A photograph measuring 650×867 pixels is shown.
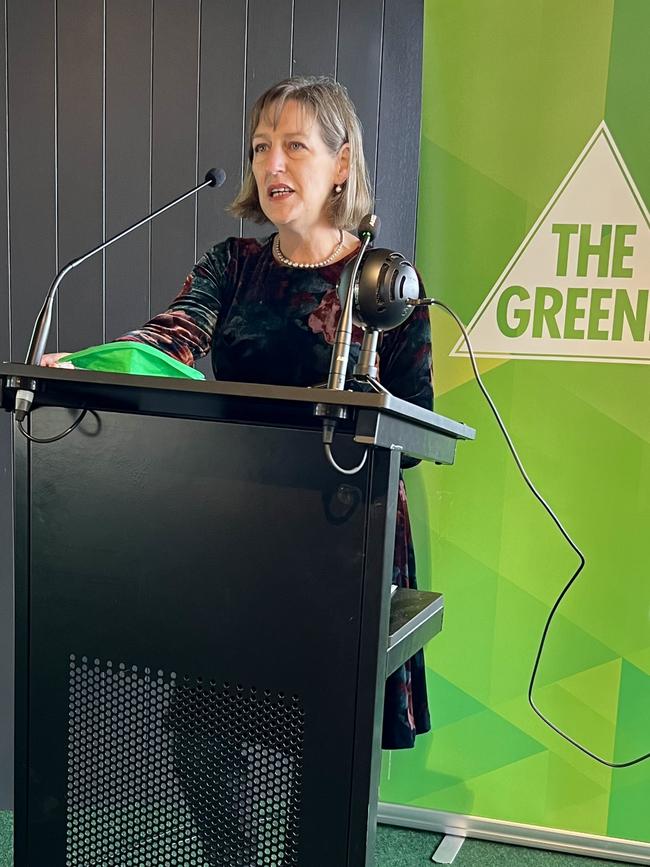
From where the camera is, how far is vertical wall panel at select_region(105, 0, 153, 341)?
6.08 ft

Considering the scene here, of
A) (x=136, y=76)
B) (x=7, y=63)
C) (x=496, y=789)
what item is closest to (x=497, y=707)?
(x=496, y=789)

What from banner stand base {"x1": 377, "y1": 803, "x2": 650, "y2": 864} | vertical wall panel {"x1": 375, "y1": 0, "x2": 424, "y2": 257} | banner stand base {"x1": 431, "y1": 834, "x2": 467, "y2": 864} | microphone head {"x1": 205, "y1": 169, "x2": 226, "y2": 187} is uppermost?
vertical wall panel {"x1": 375, "y1": 0, "x2": 424, "y2": 257}

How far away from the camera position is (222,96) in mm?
1839

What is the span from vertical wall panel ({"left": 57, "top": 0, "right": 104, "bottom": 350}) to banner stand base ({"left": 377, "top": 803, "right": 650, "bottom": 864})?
146 centimetres

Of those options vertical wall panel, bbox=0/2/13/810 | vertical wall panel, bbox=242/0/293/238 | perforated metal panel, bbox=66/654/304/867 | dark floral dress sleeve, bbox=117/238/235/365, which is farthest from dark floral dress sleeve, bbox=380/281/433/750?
vertical wall panel, bbox=0/2/13/810

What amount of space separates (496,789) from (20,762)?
1.39 meters

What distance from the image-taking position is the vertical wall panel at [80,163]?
6.14ft

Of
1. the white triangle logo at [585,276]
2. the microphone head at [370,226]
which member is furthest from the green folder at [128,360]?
the white triangle logo at [585,276]

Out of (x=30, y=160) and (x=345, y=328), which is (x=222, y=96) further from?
(x=345, y=328)

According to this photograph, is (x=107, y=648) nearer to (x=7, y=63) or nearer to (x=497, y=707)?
(x=497, y=707)

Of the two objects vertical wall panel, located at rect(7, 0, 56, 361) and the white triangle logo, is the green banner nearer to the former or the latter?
the white triangle logo

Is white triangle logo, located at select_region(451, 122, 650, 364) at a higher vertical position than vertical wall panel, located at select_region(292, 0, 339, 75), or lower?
lower

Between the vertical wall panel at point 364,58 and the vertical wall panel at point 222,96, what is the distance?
24 cm

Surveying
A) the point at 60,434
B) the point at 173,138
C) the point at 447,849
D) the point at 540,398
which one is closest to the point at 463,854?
the point at 447,849
